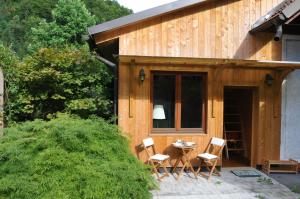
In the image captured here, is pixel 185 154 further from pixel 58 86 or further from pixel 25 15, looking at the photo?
pixel 25 15

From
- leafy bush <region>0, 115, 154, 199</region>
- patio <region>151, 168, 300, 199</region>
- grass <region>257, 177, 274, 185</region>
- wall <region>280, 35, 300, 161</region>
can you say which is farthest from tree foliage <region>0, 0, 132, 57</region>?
leafy bush <region>0, 115, 154, 199</region>

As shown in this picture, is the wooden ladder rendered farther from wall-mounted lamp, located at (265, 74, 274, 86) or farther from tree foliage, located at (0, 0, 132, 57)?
tree foliage, located at (0, 0, 132, 57)

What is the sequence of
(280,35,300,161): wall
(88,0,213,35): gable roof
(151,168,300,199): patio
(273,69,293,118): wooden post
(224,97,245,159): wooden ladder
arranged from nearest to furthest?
(151,168,300,199): patio, (88,0,213,35): gable roof, (273,69,293,118): wooden post, (280,35,300,161): wall, (224,97,245,159): wooden ladder

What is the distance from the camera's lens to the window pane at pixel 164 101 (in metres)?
8.82

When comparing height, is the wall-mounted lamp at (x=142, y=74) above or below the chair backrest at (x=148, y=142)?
above

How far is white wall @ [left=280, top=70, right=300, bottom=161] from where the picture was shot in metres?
9.33

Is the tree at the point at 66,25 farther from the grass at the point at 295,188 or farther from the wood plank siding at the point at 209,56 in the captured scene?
the grass at the point at 295,188

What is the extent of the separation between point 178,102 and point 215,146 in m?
1.64

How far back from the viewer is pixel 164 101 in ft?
29.1

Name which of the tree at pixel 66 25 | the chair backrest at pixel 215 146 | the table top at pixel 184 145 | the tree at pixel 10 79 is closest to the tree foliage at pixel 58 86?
the tree at pixel 10 79

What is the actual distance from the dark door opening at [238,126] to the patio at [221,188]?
5.75ft

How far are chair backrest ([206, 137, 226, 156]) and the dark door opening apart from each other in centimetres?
103

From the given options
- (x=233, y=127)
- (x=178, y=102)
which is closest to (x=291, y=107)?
(x=233, y=127)

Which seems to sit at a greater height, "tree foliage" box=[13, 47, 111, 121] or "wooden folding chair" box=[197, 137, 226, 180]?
"tree foliage" box=[13, 47, 111, 121]
